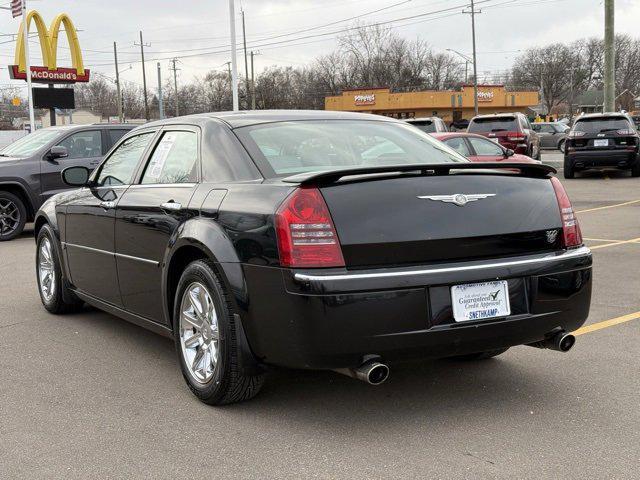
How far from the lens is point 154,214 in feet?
14.3

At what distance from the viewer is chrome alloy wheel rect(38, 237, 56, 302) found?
6227 mm

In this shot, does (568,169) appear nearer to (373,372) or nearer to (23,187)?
(23,187)

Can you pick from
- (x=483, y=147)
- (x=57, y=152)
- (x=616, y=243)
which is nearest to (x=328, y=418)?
(x=616, y=243)

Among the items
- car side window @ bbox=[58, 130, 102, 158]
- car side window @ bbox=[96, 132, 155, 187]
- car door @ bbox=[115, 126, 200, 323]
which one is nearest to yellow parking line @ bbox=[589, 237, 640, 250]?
car side window @ bbox=[96, 132, 155, 187]

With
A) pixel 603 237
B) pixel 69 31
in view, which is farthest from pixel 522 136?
pixel 69 31

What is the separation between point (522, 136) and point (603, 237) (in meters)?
10.2

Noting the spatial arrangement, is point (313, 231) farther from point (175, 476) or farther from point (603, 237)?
point (603, 237)

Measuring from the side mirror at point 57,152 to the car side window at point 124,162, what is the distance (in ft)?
21.2

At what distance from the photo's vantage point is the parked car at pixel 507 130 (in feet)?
63.5

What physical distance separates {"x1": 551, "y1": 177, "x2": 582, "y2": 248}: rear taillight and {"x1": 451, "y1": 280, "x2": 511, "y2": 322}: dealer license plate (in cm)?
56

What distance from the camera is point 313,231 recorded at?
3309 millimetres

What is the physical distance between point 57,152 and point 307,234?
934 cm

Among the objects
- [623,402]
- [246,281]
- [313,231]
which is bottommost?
[623,402]

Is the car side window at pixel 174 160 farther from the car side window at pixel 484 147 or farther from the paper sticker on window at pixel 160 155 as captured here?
the car side window at pixel 484 147
